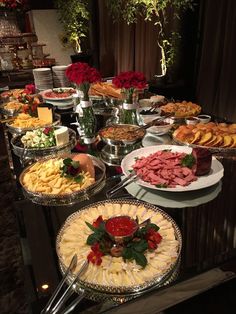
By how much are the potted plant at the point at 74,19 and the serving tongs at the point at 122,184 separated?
5.49 m

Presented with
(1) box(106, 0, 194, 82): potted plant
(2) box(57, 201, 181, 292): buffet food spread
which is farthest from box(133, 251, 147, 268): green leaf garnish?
(1) box(106, 0, 194, 82): potted plant

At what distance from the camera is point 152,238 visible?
33.7 inches

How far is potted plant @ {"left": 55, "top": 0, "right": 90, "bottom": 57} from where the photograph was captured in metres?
5.83

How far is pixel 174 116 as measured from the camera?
200 cm

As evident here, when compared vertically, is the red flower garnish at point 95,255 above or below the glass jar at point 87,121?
below

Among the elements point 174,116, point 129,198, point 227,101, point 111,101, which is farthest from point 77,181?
point 227,101

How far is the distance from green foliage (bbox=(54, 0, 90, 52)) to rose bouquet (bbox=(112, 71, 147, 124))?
480 centimetres

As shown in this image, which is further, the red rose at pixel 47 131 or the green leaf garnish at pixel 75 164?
the red rose at pixel 47 131

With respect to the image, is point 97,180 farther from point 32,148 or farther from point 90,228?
point 32,148

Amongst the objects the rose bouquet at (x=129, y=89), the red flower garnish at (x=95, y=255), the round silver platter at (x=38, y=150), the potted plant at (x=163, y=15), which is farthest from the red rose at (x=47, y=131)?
the potted plant at (x=163, y=15)

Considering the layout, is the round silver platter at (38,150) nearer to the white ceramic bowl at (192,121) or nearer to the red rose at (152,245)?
the white ceramic bowl at (192,121)

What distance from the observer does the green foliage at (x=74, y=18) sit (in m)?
5.82

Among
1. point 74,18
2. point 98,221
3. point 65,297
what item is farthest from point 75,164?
point 74,18

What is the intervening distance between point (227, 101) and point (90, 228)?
331 cm
